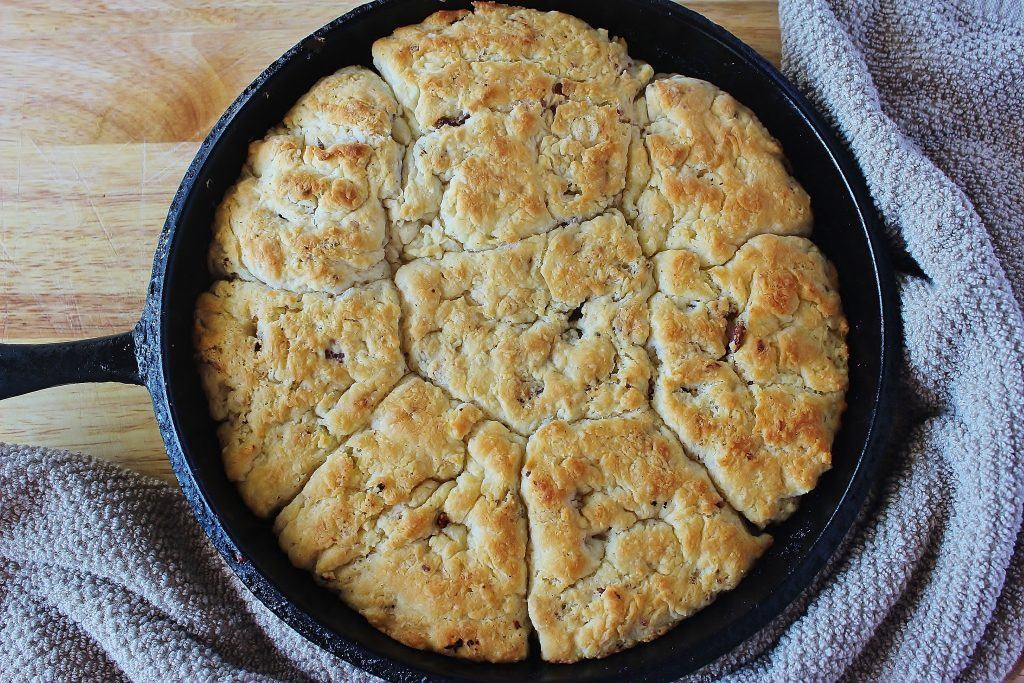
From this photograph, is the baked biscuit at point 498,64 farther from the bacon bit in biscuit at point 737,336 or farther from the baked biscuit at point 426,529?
the baked biscuit at point 426,529

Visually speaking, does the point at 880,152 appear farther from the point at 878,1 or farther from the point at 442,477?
the point at 442,477

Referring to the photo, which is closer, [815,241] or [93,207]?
[815,241]

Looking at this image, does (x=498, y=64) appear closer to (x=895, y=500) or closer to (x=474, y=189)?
(x=474, y=189)

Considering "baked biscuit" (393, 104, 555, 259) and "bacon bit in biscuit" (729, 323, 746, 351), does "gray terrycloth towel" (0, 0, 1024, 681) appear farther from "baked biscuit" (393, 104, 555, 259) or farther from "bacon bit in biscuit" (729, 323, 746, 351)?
"baked biscuit" (393, 104, 555, 259)

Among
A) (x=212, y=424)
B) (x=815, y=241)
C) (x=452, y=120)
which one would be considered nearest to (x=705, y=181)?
(x=815, y=241)

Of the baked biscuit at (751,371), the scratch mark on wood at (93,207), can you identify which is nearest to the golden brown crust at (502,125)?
the baked biscuit at (751,371)

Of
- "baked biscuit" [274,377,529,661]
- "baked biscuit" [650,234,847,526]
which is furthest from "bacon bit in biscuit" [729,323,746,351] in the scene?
"baked biscuit" [274,377,529,661]
